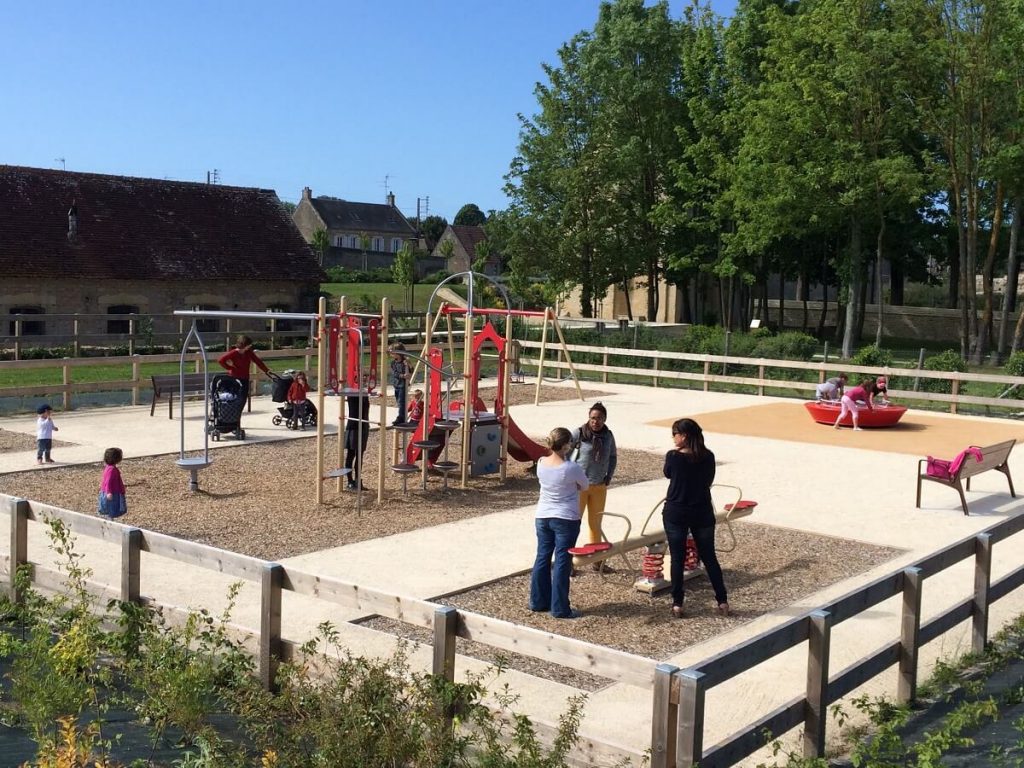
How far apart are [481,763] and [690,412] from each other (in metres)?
18.4

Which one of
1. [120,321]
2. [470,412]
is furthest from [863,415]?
[120,321]

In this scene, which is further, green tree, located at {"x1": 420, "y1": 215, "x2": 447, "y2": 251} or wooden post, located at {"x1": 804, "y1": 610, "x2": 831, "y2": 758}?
green tree, located at {"x1": 420, "y1": 215, "x2": 447, "y2": 251}

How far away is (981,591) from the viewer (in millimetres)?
8219

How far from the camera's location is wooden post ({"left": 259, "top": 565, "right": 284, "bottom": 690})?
700cm

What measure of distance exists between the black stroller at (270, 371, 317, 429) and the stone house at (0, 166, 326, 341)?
12.7 metres

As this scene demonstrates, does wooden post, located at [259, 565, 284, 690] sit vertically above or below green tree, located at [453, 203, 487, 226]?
below

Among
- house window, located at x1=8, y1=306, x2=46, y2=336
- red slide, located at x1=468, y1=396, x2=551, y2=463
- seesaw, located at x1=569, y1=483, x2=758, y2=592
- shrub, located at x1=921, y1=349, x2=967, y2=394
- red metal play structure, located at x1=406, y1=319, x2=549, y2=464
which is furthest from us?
house window, located at x1=8, y1=306, x2=46, y2=336

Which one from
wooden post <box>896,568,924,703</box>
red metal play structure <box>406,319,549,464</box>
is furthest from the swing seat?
red metal play structure <box>406,319,549,464</box>

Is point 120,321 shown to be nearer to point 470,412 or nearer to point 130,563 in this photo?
point 470,412

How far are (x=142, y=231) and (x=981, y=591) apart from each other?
1312 inches

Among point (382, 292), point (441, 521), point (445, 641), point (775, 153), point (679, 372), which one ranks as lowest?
point (441, 521)

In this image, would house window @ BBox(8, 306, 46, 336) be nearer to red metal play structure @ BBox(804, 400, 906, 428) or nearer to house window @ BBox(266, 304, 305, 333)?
house window @ BBox(266, 304, 305, 333)

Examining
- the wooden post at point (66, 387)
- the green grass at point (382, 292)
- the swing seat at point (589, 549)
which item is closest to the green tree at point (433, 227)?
the green grass at point (382, 292)

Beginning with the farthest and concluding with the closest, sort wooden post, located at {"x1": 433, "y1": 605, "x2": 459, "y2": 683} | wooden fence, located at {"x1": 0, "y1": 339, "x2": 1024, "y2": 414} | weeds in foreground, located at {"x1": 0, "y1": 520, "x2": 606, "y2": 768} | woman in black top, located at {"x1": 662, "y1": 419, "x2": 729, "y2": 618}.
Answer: wooden fence, located at {"x1": 0, "y1": 339, "x2": 1024, "y2": 414} < woman in black top, located at {"x1": 662, "y1": 419, "x2": 729, "y2": 618} < wooden post, located at {"x1": 433, "y1": 605, "x2": 459, "y2": 683} < weeds in foreground, located at {"x1": 0, "y1": 520, "x2": 606, "y2": 768}
